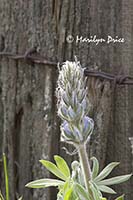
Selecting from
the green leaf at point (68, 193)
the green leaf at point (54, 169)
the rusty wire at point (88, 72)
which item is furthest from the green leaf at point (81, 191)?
the rusty wire at point (88, 72)

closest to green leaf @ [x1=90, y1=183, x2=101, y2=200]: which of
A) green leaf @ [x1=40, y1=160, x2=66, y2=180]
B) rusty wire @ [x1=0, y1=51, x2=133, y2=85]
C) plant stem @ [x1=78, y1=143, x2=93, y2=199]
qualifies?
plant stem @ [x1=78, y1=143, x2=93, y2=199]

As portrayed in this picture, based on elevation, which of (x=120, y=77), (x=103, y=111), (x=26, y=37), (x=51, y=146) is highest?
(x=26, y=37)

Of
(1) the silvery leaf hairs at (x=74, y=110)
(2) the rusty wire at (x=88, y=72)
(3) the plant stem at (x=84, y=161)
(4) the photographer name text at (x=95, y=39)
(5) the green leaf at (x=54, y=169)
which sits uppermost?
(4) the photographer name text at (x=95, y=39)

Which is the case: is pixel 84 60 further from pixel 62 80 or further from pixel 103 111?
pixel 62 80

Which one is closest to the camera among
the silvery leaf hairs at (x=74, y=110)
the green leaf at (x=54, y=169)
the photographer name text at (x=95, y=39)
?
the silvery leaf hairs at (x=74, y=110)

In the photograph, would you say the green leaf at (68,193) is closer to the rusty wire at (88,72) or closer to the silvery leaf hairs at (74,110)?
the silvery leaf hairs at (74,110)

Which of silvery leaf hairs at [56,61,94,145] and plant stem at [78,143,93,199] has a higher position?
silvery leaf hairs at [56,61,94,145]

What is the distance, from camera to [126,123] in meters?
1.65

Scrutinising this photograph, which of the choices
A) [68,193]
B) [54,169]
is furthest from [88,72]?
[68,193]

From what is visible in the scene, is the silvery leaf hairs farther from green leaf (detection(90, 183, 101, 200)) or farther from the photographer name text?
the photographer name text

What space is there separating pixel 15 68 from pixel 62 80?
3.27 feet

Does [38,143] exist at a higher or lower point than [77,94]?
lower

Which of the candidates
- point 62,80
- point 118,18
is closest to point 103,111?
point 118,18

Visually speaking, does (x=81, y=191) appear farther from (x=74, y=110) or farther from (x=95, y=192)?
(x=74, y=110)
